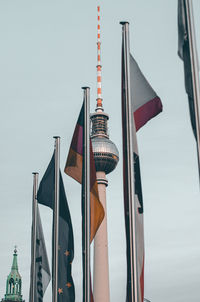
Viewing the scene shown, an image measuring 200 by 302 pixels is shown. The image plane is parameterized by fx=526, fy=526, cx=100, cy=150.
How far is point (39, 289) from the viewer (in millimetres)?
26047

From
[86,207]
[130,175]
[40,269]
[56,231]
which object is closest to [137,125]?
[130,175]

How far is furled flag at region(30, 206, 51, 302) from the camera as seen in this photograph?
25922 millimetres

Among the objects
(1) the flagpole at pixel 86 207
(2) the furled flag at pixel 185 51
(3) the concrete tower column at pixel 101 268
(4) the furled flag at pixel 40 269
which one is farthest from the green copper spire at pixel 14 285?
(2) the furled flag at pixel 185 51

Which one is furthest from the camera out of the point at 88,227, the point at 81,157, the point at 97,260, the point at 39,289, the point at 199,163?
the point at 97,260

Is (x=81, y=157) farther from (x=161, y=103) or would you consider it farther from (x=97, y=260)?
(x=97, y=260)

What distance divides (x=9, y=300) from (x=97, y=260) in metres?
24.9

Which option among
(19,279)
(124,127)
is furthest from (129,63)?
(19,279)

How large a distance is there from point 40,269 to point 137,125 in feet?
32.9

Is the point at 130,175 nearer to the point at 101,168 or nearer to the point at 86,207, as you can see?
the point at 86,207

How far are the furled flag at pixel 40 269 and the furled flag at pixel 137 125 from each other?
8880 millimetres

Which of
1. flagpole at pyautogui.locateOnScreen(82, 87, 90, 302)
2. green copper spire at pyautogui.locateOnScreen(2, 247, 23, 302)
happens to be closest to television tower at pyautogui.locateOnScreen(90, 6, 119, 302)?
green copper spire at pyautogui.locateOnScreen(2, 247, 23, 302)

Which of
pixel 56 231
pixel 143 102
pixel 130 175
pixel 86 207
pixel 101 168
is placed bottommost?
pixel 56 231

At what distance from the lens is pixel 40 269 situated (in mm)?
26172

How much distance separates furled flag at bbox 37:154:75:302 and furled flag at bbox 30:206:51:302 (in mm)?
1946
